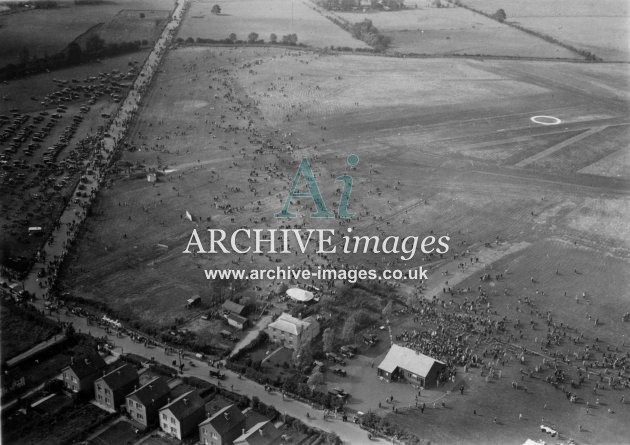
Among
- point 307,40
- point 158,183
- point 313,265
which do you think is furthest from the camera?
point 307,40

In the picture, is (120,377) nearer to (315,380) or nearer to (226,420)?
(226,420)

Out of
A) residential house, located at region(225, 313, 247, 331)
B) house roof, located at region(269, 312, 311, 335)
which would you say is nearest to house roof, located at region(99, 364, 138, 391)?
residential house, located at region(225, 313, 247, 331)

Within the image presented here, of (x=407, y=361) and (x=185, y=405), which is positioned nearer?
(x=185, y=405)

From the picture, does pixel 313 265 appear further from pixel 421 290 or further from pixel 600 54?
pixel 600 54

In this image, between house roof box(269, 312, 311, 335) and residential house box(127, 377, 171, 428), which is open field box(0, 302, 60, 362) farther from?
house roof box(269, 312, 311, 335)

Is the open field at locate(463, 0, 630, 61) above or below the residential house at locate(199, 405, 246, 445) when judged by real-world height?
above

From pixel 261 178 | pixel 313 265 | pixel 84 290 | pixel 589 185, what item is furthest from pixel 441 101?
pixel 84 290

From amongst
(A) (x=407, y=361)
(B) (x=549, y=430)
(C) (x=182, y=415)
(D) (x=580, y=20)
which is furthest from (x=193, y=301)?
(D) (x=580, y=20)
